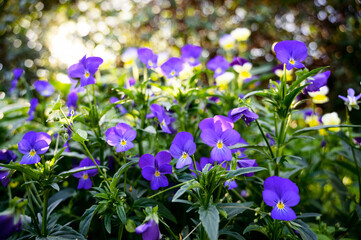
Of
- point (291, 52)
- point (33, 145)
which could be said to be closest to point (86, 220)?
point (33, 145)

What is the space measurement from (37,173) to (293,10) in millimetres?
3840

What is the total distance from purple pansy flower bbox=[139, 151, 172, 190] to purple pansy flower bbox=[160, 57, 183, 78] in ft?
1.91

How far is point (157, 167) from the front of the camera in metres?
1.29

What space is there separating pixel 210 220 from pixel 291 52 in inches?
31.9

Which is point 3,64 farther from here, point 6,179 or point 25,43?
point 6,179

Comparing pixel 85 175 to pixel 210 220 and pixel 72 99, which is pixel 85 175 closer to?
pixel 72 99

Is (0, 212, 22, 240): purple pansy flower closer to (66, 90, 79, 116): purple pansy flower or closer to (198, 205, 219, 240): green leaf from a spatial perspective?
(198, 205, 219, 240): green leaf

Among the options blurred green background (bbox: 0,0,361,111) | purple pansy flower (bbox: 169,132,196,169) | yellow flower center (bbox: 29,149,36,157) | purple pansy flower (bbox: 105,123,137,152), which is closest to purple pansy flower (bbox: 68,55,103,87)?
purple pansy flower (bbox: 105,123,137,152)

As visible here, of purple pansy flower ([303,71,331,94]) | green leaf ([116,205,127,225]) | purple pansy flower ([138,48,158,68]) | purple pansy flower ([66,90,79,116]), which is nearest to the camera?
green leaf ([116,205,127,225])

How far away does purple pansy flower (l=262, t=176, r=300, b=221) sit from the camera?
112cm

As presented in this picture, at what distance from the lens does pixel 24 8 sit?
131 inches

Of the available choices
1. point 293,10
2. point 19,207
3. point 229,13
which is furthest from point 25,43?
point 293,10

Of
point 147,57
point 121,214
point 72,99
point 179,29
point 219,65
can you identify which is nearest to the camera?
point 121,214

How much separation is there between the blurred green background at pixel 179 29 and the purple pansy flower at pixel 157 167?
258cm
